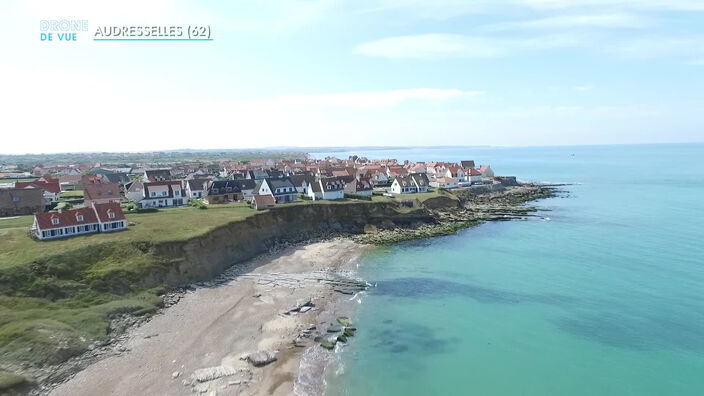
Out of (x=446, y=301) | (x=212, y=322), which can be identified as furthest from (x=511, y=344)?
(x=212, y=322)

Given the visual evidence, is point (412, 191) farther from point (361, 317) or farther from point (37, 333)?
point (37, 333)

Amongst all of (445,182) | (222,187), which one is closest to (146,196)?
(222,187)

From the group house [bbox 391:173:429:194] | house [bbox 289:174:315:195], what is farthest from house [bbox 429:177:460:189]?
house [bbox 289:174:315:195]

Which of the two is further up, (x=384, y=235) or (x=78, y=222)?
(x=78, y=222)

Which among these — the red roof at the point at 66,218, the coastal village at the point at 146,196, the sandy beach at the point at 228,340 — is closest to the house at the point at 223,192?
the coastal village at the point at 146,196

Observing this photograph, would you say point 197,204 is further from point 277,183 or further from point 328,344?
point 328,344

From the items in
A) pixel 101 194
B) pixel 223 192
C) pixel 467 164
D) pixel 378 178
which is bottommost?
pixel 378 178

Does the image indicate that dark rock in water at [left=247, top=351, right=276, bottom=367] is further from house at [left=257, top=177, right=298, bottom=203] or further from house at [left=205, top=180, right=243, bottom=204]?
house at [left=205, top=180, right=243, bottom=204]
